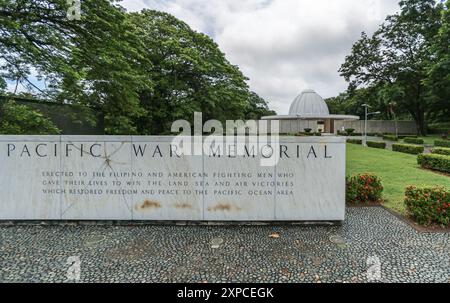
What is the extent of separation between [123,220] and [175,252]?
1.73 metres

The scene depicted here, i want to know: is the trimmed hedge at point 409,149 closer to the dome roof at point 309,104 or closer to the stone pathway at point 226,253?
the dome roof at point 309,104

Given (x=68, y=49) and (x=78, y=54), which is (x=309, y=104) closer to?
(x=78, y=54)

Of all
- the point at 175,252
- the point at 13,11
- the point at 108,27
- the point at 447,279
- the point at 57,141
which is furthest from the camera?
the point at 108,27

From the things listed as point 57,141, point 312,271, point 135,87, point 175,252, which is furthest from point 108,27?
point 312,271

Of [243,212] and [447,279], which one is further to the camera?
[243,212]

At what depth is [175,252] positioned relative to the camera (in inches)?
141

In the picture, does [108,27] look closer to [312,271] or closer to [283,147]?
[283,147]

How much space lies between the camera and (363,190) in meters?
5.83

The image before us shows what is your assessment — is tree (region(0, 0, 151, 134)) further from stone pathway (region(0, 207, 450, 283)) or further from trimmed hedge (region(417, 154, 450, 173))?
trimmed hedge (region(417, 154, 450, 173))

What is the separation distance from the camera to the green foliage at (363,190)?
19.0ft

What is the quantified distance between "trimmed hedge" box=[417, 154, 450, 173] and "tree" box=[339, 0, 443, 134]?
22.9 meters

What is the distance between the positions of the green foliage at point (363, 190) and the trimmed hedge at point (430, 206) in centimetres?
110

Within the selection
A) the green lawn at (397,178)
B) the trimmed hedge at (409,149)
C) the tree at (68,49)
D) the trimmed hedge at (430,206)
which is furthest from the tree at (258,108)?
the trimmed hedge at (430,206)

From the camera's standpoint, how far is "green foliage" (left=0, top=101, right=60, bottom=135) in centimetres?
670
